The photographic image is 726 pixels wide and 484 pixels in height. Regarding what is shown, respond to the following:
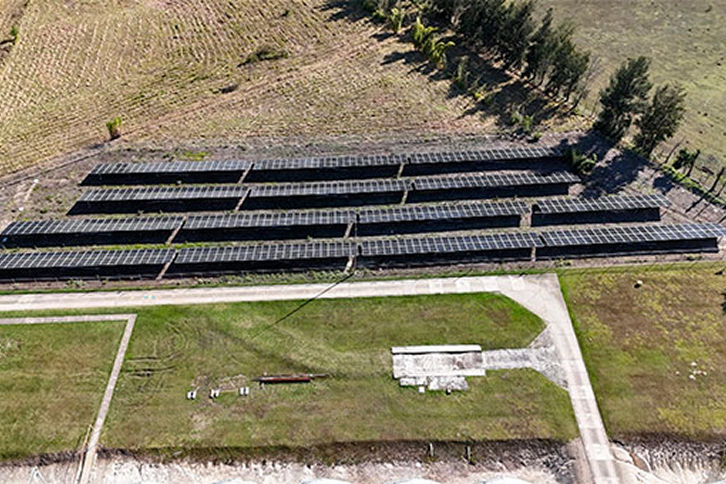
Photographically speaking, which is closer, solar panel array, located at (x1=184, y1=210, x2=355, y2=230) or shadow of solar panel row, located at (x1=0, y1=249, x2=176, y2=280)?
shadow of solar panel row, located at (x1=0, y1=249, x2=176, y2=280)

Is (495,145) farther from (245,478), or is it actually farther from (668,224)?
(245,478)

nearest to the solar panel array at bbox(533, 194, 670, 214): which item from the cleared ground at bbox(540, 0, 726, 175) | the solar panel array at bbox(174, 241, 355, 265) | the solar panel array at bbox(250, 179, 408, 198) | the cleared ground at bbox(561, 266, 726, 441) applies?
the cleared ground at bbox(561, 266, 726, 441)

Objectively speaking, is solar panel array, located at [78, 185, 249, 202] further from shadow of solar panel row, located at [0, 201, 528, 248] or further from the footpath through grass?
the footpath through grass

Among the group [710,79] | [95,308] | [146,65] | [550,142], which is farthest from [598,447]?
[146,65]

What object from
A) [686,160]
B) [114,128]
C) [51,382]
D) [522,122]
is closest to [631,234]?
[686,160]

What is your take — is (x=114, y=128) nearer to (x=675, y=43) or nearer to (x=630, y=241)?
(x=630, y=241)

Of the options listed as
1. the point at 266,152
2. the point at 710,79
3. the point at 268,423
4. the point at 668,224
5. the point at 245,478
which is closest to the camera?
the point at 245,478
